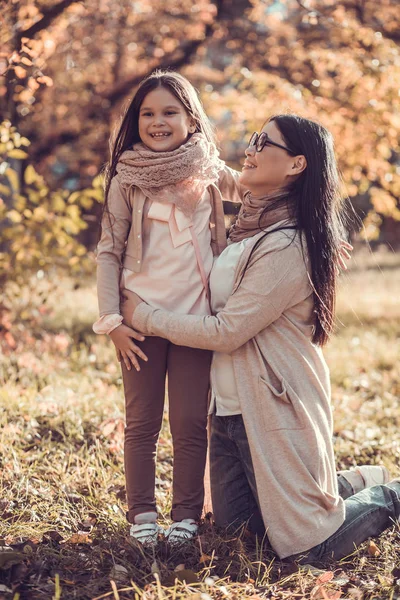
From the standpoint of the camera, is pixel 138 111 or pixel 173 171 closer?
pixel 173 171

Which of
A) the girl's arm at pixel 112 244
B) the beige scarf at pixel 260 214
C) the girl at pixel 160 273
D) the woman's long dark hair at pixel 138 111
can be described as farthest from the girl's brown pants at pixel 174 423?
the woman's long dark hair at pixel 138 111

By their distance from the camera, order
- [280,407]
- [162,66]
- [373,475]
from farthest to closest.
Answer: 1. [162,66]
2. [373,475]
3. [280,407]

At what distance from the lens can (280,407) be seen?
2.72 meters

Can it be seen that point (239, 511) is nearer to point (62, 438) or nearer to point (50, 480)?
point (50, 480)

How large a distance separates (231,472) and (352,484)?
24.3 inches

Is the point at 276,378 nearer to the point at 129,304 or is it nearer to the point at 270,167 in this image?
the point at 129,304

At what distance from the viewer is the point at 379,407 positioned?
5.04 metres

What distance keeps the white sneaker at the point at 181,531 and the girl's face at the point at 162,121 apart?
149cm

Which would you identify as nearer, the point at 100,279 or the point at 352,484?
the point at 100,279

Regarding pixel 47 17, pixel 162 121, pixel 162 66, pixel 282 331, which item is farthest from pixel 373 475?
pixel 162 66

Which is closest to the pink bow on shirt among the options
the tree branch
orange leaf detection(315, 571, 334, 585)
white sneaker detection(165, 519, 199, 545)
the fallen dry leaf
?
white sneaker detection(165, 519, 199, 545)

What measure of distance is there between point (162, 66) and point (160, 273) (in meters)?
7.85

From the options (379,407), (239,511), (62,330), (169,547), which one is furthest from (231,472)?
(62,330)

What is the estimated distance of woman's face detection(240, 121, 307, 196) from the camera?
2793 mm
